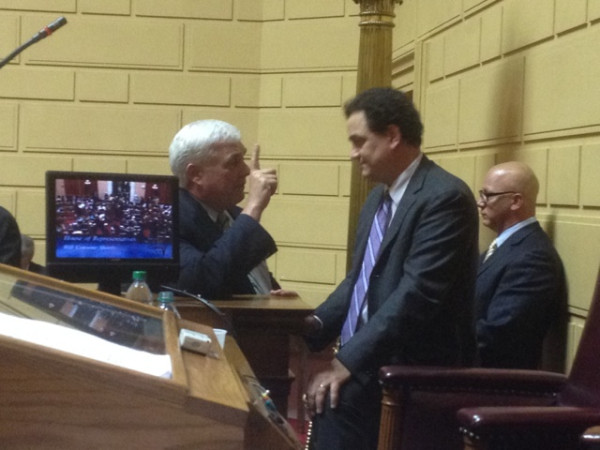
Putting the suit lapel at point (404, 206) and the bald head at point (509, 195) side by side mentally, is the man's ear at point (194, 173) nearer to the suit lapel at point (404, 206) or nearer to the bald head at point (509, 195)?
the suit lapel at point (404, 206)

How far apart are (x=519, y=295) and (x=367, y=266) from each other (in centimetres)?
93

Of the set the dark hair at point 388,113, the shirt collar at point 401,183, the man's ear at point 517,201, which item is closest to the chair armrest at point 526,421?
the shirt collar at point 401,183

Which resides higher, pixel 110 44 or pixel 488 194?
pixel 110 44

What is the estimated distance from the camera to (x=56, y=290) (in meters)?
1.74

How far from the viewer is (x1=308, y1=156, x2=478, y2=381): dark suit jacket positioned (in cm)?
265

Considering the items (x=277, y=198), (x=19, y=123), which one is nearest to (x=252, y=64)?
(x=277, y=198)

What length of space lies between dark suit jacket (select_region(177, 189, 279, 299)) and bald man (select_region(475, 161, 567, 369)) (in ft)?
3.32

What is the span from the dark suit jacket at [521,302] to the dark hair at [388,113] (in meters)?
0.91

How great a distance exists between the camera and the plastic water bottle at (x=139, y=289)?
8.46ft

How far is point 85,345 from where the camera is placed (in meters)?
1.19

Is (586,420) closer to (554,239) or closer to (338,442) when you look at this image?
(338,442)

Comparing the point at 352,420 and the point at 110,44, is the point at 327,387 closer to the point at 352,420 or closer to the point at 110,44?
the point at 352,420

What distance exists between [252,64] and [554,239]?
415 cm

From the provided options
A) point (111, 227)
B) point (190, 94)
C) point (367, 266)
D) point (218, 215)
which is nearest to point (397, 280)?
point (367, 266)
